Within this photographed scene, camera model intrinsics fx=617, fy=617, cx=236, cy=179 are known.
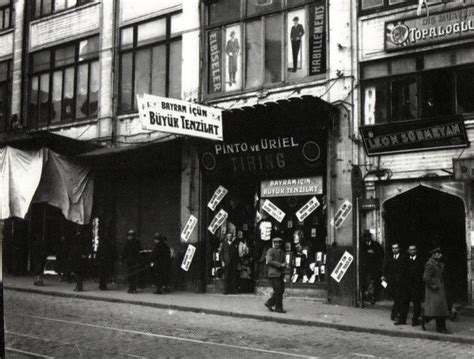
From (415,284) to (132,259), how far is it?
375 inches

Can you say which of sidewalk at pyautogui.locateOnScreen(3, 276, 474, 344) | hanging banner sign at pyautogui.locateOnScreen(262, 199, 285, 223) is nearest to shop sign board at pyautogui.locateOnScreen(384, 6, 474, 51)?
hanging banner sign at pyautogui.locateOnScreen(262, 199, 285, 223)

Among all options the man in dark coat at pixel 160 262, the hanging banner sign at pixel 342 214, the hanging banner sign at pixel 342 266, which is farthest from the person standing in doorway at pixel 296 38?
the man in dark coat at pixel 160 262

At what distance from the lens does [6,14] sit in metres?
27.9

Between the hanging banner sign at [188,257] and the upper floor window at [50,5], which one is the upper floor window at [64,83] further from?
the hanging banner sign at [188,257]

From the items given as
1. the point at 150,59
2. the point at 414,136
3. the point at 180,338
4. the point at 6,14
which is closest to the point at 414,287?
the point at 414,136

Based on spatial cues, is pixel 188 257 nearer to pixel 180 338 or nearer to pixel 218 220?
pixel 218 220

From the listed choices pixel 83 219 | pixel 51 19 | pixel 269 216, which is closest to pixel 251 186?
pixel 269 216

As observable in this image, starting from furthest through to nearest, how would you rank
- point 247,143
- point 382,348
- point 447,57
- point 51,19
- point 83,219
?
point 51,19
point 83,219
point 247,143
point 447,57
point 382,348

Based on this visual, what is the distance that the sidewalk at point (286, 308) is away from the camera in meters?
12.6

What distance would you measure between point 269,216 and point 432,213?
16.0 ft

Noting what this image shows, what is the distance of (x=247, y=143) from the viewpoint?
18781 mm

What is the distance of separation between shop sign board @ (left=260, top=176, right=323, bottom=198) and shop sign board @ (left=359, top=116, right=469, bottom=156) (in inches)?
80.4

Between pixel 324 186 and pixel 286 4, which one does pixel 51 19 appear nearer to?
pixel 286 4

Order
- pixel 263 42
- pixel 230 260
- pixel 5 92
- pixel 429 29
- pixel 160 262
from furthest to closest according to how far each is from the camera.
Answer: pixel 5 92 → pixel 160 262 → pixel 263 42 → pixel 230 260 → pixel 429 29
